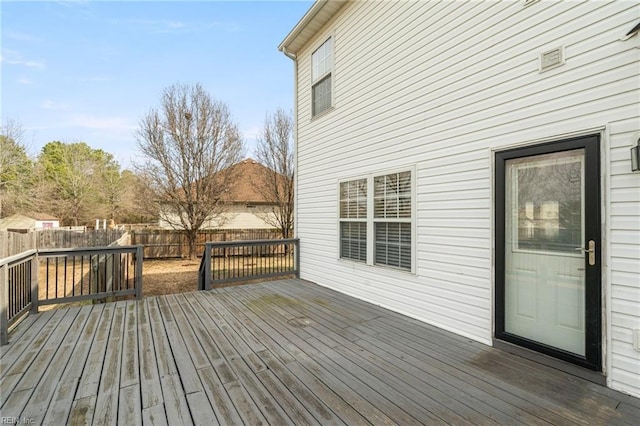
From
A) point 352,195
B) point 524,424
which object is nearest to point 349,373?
point 524,424

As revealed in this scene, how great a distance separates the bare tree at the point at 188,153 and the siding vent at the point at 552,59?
445 inches

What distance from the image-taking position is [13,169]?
1373cm

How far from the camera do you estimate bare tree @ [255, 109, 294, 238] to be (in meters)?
12.6

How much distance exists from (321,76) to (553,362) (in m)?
5.47

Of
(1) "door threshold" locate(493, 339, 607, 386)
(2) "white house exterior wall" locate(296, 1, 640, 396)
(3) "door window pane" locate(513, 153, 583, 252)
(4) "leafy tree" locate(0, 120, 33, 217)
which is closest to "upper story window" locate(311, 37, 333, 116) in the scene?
(2) "white house exterior wall" locate(296, 1, 640, 396)

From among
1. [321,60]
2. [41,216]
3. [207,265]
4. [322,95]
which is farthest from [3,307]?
[41,216]

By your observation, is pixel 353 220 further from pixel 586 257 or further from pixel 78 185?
pixel 78 185

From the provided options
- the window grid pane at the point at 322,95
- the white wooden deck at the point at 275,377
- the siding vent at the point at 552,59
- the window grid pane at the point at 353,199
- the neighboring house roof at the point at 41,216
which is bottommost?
the white wooden deck at the point at 275,377

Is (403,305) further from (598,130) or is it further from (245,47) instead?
(245,47)

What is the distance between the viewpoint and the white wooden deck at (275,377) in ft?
5.80

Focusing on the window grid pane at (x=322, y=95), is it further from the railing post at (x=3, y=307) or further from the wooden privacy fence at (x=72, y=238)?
the wooden privacy fence at (x=72, y=238)

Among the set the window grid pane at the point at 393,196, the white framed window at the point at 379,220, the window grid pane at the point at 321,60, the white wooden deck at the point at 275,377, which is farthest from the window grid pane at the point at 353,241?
the window grid pane at the point at 321,60

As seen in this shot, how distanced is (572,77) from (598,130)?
0.50 metres

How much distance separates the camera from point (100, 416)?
5.73 ft
